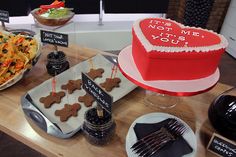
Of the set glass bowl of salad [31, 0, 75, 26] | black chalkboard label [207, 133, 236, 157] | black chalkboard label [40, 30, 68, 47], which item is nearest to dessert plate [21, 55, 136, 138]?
black chalkboard label [40, 30, 68, 47]

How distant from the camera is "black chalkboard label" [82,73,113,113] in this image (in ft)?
2.13

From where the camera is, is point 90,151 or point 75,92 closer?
point 90,151

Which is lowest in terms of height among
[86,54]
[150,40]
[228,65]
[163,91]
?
[228,65]

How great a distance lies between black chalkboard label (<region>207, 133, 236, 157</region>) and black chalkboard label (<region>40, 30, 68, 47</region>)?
688 millimetres

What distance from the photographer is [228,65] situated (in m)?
2.81

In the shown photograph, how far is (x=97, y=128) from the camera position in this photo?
0.72 m

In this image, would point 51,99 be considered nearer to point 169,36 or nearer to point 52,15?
point 169,36

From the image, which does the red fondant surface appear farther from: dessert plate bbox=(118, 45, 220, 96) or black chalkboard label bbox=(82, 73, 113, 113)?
black chalkboard label bbox=(82, 73, 113, 113)

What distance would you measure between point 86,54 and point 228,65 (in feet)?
7.17

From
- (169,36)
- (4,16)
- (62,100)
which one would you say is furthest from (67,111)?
(4,16)

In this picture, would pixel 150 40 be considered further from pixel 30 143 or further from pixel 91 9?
pixel 91 9

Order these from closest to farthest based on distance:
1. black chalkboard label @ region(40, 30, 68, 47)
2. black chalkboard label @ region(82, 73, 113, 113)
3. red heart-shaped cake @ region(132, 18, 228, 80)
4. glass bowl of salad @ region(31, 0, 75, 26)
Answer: black chalkboard label @ region(82, 73, 113, 113) → red heart-shaped cake @ region(132, 18, 228, 80) → black chalkboard label @ region(40, 30, 68, 47) → glass bowl of salad @ region(31, 0, 75, 26)

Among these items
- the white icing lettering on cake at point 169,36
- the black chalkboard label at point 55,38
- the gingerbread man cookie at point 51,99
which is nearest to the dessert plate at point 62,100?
the gingerbread man cookie at point 51,99

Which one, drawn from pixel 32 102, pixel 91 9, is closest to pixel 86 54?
pixel 32 102
